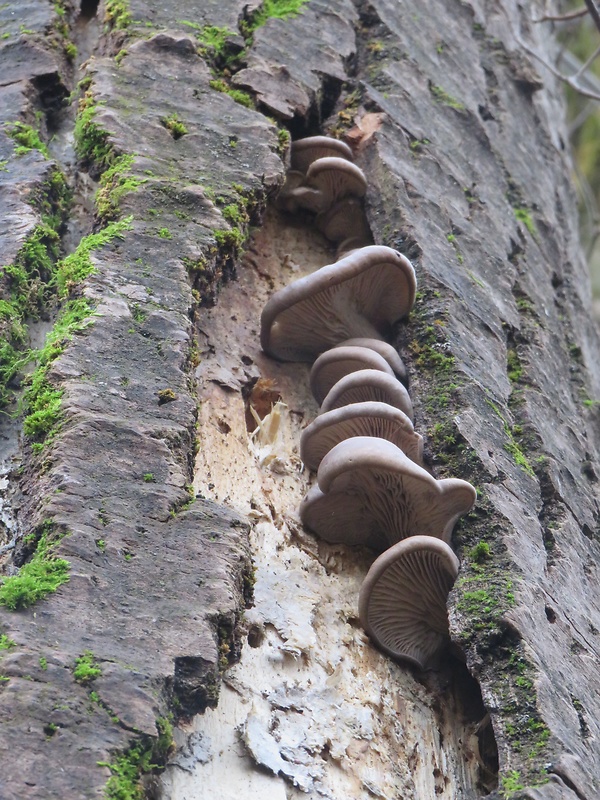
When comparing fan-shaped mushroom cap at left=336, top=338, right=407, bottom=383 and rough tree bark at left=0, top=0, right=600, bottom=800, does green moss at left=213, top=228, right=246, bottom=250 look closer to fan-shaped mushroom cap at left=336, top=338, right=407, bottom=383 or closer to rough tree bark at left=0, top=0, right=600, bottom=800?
rough tree bark at left=0, top=0, right=600, bottom=800

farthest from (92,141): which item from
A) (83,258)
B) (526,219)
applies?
(526,219)

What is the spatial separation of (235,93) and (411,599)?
2277 millimetres

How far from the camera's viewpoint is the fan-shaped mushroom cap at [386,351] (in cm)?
338

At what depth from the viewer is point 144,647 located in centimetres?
220

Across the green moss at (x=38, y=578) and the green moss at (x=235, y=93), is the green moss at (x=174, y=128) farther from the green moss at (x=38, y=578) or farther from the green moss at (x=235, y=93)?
the green moss at (x=38, y=578)

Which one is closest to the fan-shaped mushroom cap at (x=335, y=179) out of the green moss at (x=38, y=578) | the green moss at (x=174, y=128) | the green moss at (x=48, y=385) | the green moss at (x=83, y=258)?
the green moss at (x=174, y=128)

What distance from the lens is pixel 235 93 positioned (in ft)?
12.7

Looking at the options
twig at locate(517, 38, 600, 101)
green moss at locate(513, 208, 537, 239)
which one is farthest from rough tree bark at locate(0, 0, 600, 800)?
twig at locate(517, 38, 600, 101)

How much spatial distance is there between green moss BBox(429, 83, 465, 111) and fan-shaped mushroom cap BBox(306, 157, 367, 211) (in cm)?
110

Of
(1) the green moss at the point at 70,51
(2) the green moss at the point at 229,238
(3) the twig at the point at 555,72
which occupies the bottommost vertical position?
(1) the green moss at the point at 70,51

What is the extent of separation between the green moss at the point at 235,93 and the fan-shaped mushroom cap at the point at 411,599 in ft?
6.87

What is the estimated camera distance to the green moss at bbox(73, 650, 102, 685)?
2084mm

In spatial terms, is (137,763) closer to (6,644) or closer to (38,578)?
(6,644)

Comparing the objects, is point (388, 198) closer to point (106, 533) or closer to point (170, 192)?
point (170, 192)
